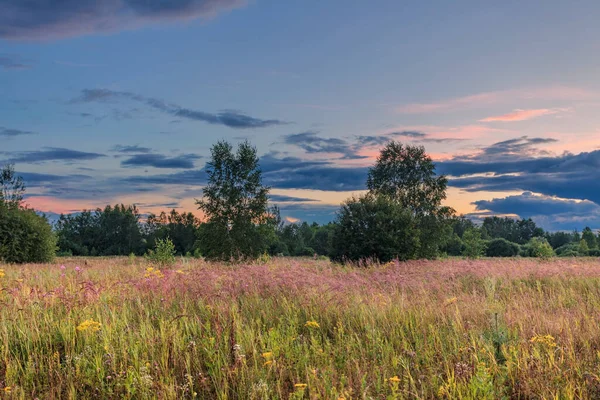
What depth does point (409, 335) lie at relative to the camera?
625cm

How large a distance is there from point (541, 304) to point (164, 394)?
25.9ft

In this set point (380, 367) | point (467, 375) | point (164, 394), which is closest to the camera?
point (164, 394)

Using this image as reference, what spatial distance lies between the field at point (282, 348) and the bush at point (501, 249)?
65.8 m

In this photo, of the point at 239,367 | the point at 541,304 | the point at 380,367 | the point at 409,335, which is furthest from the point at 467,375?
the point at 541,304

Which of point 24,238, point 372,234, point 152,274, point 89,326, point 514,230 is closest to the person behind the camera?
point 89,326

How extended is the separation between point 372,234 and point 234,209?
13971mm

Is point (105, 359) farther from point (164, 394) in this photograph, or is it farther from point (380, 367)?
point (380, 367)

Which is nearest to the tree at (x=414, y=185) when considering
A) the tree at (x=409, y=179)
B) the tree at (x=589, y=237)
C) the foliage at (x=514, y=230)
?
the tree at (x=409, y=179)

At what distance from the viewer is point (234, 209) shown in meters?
32.9

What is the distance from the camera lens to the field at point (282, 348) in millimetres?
4551

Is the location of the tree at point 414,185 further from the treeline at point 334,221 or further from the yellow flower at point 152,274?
the yellow flower at point 152,274

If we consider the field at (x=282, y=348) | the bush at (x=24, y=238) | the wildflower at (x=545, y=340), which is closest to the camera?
the field at (x=282, y=348)

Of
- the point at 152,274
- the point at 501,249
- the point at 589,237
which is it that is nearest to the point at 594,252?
the point at 501,249

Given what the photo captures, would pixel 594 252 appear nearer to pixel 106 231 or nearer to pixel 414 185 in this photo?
pixel 414 185
